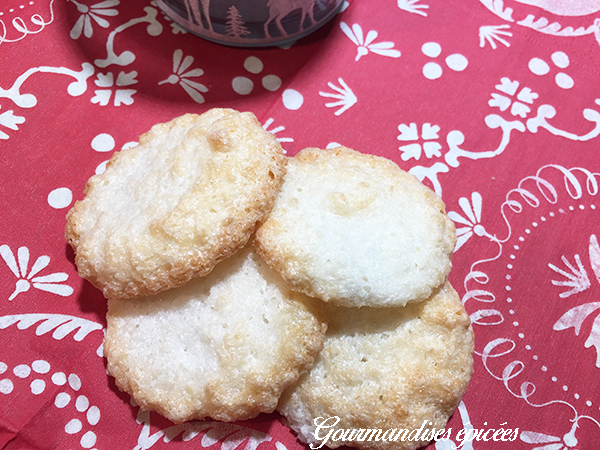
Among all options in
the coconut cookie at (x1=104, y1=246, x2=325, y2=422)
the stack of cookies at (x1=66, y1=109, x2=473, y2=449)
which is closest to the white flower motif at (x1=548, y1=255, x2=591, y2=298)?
the stack of cookies at (x1=66, y1=109, x2=473, y2=449)

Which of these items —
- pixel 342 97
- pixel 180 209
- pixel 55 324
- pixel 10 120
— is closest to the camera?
pixel 180 209

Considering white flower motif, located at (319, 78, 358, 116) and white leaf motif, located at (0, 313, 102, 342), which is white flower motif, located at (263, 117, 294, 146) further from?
white leaf motif, located at (0, 313, 102, 342)

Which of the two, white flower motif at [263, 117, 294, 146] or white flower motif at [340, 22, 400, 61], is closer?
white flower motif at [263, 117, 294, 146]

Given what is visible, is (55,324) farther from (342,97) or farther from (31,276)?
(342,97)

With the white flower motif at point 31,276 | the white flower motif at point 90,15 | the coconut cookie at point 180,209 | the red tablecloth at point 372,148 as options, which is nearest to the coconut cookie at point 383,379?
the red tablecloth at point 372,148

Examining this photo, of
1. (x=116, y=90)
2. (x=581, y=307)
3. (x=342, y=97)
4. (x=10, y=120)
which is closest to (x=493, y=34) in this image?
(x=342, y=97)

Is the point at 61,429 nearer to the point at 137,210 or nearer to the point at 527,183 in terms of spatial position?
the point at 137,210

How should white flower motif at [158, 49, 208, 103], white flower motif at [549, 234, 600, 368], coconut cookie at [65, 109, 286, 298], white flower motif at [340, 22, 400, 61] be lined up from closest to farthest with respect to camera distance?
coconut cookie at [65, 109, 286, 298] < white flower motif at [549, 234, 600, 368] < white flower motif at [158, 49, 208, 103] < white flower motif at [340, 22, 400, 61]
